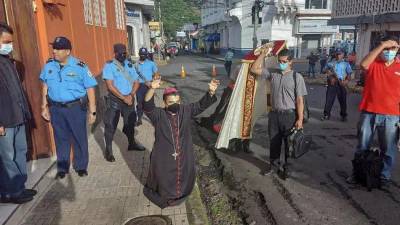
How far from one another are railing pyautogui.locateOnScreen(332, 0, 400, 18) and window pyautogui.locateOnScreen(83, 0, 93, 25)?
→ 44.1ft

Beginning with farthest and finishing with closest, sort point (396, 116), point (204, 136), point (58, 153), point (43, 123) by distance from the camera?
point (204, 136) < point (43, 123) < point (58, 153) < point (396, 116)

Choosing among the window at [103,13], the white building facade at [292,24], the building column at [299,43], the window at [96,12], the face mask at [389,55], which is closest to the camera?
the face mask at [389,55]

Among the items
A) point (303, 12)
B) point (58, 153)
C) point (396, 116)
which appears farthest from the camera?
point (303, 12)

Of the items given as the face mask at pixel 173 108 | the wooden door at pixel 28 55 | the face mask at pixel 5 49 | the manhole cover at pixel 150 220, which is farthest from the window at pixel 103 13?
the manhole cover at pixel 150 220

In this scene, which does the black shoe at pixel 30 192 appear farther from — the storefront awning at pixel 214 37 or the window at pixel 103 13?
the storefront awning at pixel 214 37

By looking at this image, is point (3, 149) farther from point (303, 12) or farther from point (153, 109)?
point (303, 12)

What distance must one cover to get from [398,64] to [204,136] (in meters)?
4.28

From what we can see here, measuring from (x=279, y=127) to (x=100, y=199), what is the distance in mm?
2640

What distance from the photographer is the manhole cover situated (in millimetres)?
3947

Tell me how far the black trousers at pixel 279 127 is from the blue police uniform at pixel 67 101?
103 inches

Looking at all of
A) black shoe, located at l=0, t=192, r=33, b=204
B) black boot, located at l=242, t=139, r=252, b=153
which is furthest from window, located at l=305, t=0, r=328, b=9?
black shoe, located at l=0, t=192, r=33, b=204

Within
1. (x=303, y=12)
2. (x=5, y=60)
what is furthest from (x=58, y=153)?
(x=303, y=12)

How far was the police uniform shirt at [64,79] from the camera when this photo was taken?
189 inches

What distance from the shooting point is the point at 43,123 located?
5.51 metres
